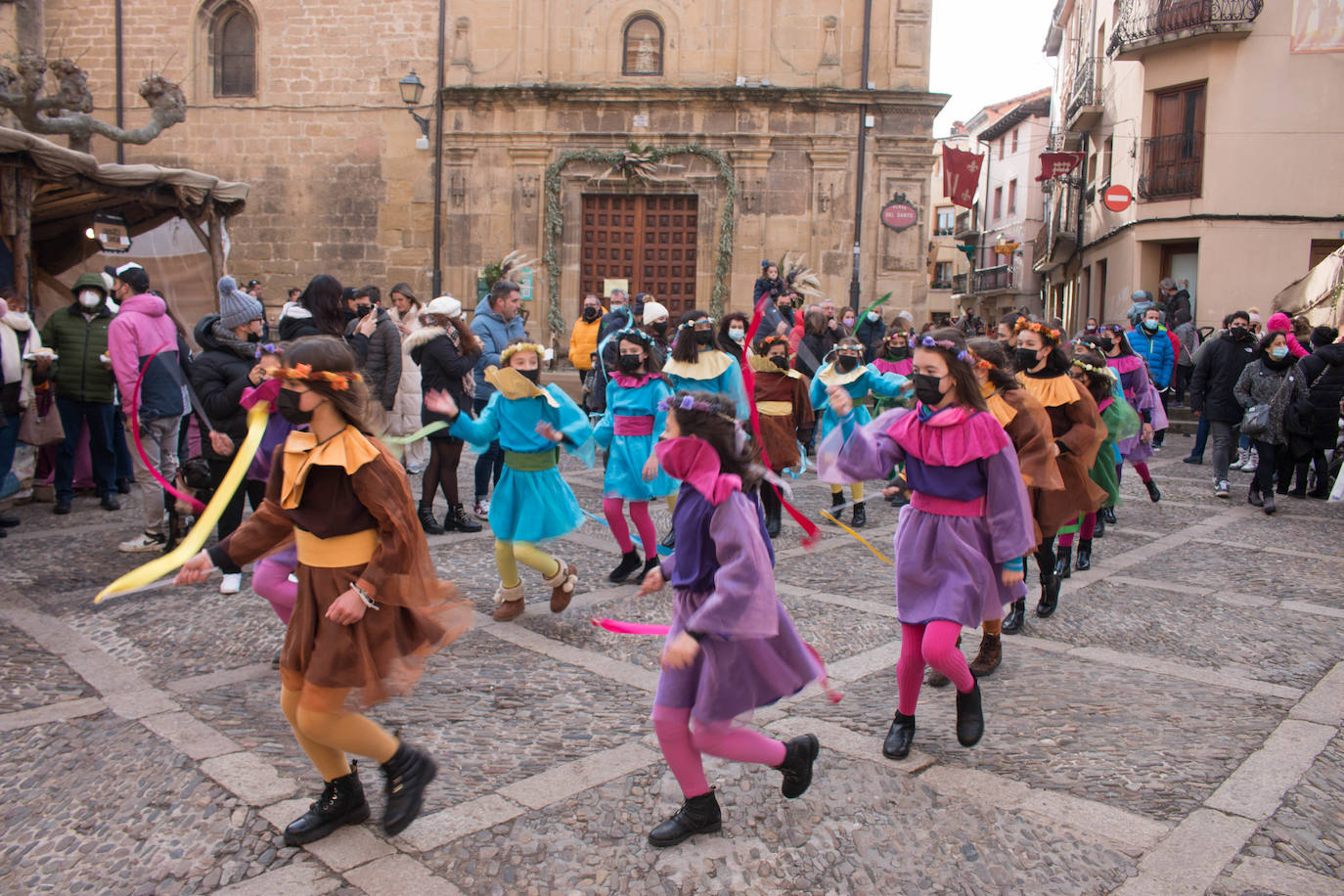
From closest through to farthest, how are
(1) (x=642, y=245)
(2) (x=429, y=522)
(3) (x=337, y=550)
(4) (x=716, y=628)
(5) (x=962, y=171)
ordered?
(4) (x=716, y=628), (3) (x=337, y=550), (2) (x=429, y=522), (1) (x=642, y=245), (5) (x=962, y=171)

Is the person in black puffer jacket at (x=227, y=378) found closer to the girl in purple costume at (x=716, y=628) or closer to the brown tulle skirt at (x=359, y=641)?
the brown tulle skirt at (x=359, y=641)

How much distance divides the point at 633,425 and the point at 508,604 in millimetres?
1594

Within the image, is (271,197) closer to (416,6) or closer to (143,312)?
(416,6)

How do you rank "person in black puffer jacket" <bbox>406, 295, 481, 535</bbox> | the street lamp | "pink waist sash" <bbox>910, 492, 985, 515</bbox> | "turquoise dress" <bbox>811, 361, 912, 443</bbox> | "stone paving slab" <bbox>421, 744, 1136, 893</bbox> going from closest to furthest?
"stone paving slab" <bbox>421, 744, 1136, 893</bbox> → "pink waist sash" <bbox>910, 492, 985, 515</bbox> → "turquoise dress" <bbox>811, 361, 912, 443</bbox> → "person in black puffer jacket" <bbox>406, 295, 481, 535</bbox> → the street lamp

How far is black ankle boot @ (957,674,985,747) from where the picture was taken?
390cm

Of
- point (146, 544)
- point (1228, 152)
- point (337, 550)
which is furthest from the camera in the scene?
point (1228, 152)

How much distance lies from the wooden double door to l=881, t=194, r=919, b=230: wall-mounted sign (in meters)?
3.65

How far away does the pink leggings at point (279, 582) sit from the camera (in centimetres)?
400

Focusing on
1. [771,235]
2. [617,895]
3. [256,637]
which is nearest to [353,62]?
[771,235]

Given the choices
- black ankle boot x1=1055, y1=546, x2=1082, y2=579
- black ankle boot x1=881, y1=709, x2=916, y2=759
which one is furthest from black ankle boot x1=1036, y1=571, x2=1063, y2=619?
black ankle boot x1=881, y1=709, x2=916, y2=759

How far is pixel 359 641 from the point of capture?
123 inches

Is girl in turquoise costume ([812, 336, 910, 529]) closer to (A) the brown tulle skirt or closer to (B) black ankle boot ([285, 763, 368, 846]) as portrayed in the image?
(A) the brown tulle skirt

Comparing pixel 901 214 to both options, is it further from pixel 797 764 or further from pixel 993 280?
pixel 993 280

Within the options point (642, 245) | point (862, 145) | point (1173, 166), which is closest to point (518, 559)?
point (642, 245)
